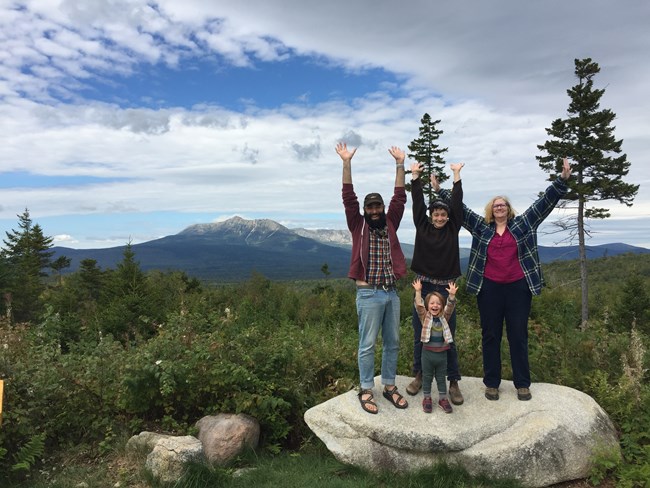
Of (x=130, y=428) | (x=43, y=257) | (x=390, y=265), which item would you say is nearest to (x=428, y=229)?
(x=390, y=265)

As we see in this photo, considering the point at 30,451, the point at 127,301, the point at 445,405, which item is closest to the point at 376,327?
the point at 445,405

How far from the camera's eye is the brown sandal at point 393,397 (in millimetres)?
5523

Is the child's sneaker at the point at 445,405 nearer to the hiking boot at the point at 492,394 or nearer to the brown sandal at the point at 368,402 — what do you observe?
the hiking boot at the point at 492,394

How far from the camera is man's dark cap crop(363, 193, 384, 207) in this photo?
5387mm

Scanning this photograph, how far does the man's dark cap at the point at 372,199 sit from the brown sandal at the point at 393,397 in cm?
237

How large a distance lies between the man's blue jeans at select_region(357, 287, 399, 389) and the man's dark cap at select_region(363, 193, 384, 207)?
1.05 m

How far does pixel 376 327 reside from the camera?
17.7ft

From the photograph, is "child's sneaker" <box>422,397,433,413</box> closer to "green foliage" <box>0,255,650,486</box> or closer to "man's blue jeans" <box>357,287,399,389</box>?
"man's blue jeans" <box>357,287,399,389</box>

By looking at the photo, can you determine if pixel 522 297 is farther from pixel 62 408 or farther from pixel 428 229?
pixel 62 408

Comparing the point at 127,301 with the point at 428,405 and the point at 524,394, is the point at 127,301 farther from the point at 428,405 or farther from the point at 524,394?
the point at 524,394

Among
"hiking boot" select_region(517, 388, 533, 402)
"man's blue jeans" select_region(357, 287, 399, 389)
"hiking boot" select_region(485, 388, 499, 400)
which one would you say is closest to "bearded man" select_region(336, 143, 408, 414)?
"man's blue jeans" select_region(357, 287, 399, 389)

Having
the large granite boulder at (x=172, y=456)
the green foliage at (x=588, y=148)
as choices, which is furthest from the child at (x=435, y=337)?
the green foliage at (x=588, y=148)

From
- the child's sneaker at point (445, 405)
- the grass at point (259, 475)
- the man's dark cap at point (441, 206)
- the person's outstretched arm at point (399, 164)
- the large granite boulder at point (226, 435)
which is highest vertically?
the person's outstretched arm at point (399, 164)

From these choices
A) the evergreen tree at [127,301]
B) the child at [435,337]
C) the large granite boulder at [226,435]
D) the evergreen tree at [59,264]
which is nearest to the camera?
the child at [435,337]
